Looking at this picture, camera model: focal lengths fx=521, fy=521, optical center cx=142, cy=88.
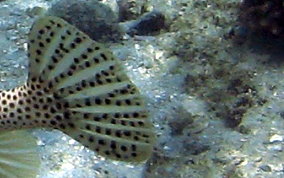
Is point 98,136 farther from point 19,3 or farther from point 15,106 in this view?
point 19,3

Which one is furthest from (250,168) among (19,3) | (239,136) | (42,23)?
(19,3)

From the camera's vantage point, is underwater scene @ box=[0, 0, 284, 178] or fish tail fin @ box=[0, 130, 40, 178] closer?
underwater scene @ box=[0, 0, 284, 178]

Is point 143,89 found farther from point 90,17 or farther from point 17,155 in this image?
point 17,155

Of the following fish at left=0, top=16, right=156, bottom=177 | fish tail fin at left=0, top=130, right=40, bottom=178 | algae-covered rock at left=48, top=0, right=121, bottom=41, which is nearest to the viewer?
fish at left=0, top=16, right=156, bottom=177

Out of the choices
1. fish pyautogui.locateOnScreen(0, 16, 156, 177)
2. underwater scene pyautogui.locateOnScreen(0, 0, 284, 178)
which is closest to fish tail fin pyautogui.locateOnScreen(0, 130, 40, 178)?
underwater scene pyautogui.locateOnScreen(0, 0, 284, 178)

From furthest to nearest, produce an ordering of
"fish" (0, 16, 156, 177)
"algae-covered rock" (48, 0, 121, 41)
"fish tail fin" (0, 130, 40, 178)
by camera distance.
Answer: "algae-covered rock" (48, 0, 121, 41) → "fish tail fin" (0, 130, 40, 178) → "fish" (0, 16, 156, 177)

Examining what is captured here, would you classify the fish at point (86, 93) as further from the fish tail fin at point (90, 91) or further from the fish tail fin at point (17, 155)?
the fish tail fin at point (17, 155)

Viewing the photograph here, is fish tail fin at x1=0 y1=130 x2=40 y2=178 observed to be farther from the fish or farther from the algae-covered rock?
the algae-covered rock

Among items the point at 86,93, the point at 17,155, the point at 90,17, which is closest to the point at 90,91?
the point at 86,93
